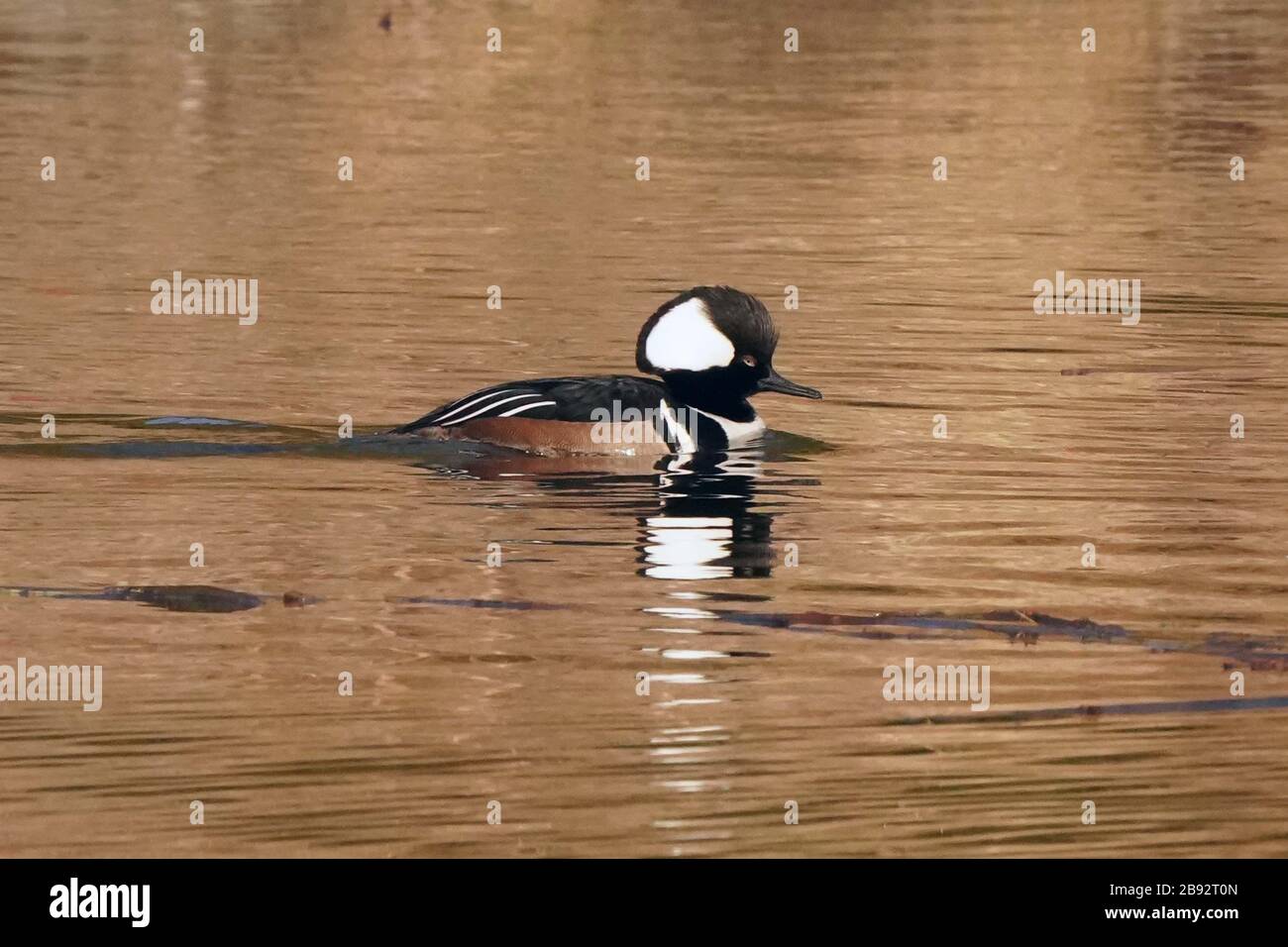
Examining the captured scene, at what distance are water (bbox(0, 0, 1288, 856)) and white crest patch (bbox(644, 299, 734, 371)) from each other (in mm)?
619

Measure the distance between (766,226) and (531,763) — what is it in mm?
15502

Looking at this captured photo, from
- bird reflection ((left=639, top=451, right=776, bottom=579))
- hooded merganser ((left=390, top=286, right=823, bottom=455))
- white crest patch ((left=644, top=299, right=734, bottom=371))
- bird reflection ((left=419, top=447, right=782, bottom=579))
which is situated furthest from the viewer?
white crest patch ((left=644, top=299, right=734, bottom=371))

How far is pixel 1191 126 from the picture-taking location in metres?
30.9

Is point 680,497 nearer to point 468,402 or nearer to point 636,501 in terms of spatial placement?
point 636,501

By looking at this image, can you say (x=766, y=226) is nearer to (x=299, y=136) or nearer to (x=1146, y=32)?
(x=299, y=136)

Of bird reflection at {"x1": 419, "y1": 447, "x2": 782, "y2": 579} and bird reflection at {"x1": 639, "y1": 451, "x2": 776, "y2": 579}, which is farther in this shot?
bird reflection at {"x1": 419, "y1": 447, "x2": 782, "y2": 579}

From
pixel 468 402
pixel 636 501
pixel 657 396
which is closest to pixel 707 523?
pixel 636 501

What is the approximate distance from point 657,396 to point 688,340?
1.15 ft

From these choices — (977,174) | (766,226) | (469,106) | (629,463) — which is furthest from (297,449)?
(469,106)

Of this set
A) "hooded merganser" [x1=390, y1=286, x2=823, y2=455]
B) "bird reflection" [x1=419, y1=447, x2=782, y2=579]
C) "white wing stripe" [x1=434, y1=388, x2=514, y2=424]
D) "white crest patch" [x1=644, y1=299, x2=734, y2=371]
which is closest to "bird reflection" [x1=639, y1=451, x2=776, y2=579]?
"bird reflection" [x1=419, y1=447, x2=782, y2=579]

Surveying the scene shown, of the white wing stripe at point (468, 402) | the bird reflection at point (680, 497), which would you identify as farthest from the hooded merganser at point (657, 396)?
the bird reflection at point (680, 497)

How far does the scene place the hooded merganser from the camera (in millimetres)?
13523

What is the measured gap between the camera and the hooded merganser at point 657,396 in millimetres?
13523

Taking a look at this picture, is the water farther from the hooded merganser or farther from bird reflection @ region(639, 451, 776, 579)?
the hooded merganser
